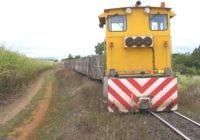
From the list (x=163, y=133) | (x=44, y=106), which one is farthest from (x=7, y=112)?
(x=163, y=133)

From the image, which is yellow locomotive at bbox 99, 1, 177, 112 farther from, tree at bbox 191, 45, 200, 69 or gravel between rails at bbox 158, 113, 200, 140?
tree at bbox 191, 45, 200, 69

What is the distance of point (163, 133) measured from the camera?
394 inches

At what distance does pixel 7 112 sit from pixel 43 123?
327cm

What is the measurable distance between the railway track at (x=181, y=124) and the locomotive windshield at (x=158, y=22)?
Answer: 268cm

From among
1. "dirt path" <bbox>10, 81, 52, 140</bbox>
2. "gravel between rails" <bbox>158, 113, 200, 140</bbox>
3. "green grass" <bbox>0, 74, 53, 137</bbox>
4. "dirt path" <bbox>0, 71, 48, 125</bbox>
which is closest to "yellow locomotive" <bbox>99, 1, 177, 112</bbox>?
"gravel between rails" <bbox>158, 113, 200, 140</bbox>

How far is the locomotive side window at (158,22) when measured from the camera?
44.0ft

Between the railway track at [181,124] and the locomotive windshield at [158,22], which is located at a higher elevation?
the locomotive windshield at [158,22]

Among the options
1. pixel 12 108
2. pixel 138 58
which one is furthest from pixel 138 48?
pixel 12 108

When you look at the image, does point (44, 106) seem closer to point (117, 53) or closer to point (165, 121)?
point (117, 53)

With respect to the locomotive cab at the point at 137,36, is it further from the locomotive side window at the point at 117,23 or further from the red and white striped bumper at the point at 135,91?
the red and white striped bumper at the point at 135,91

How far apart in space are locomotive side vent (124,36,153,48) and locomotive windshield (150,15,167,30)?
1.80 feet

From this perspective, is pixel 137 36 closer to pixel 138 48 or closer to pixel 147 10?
pixel 138 48

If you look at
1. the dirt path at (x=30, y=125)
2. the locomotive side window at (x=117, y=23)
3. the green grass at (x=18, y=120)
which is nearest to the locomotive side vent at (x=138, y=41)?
the locomotive side window at (x=117, y=23)

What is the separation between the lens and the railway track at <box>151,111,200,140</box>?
986 cm
